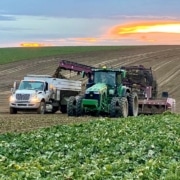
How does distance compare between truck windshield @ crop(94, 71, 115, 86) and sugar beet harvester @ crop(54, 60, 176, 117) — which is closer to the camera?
sugar beet harvester @ crop(54, 60, 176, 117)

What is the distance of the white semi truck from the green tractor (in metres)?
3.70

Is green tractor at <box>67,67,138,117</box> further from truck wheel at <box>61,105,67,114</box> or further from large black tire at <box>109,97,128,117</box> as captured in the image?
truck wheel at <box>61,105,67,114</box>

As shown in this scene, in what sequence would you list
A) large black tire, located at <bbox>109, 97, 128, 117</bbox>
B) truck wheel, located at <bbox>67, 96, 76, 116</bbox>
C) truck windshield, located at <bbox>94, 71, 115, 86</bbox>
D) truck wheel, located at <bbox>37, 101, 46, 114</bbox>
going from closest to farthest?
large black tire, located at <bbox>109, 97, 128, 117</bbox> → truck windshield, located at <bbox>94, 71, 115, 86</bbox> → truck wheel, located at <bbox>67, 96, 76, 116</bbox> → truck wheel, located at <bbox>37, 101, 46, 114</bbox>

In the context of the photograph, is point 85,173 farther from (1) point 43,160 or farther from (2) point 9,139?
(2) point 9,139

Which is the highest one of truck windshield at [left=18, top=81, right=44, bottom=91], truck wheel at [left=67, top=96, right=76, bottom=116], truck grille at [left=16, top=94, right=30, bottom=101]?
truck windshield at [left=18, top=81, right=44, bottom=91]

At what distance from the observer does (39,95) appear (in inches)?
1358

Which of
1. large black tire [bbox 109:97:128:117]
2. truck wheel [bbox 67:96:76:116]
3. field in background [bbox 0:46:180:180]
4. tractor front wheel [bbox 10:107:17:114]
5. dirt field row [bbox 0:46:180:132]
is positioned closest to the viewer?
field in background [bbox 0:46:180:180]

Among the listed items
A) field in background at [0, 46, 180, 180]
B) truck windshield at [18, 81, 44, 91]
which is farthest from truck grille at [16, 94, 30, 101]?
field in background at [0, 46, 180, 180]

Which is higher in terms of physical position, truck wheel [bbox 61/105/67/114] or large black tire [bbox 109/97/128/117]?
large black tire [bbox 109/97/128/117]

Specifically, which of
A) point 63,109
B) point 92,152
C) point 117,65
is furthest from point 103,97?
point 117,65

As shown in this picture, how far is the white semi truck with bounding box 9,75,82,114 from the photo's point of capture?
34272 mm

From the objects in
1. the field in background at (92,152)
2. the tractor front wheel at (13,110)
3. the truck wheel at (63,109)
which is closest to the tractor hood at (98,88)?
the field in background at (92,152)

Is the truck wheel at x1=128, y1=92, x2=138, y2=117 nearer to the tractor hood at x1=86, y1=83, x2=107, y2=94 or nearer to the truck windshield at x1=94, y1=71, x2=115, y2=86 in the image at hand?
the truck windshield at x1=94, y1=71, x2=115, y2=86

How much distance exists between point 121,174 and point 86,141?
549 centimetres
